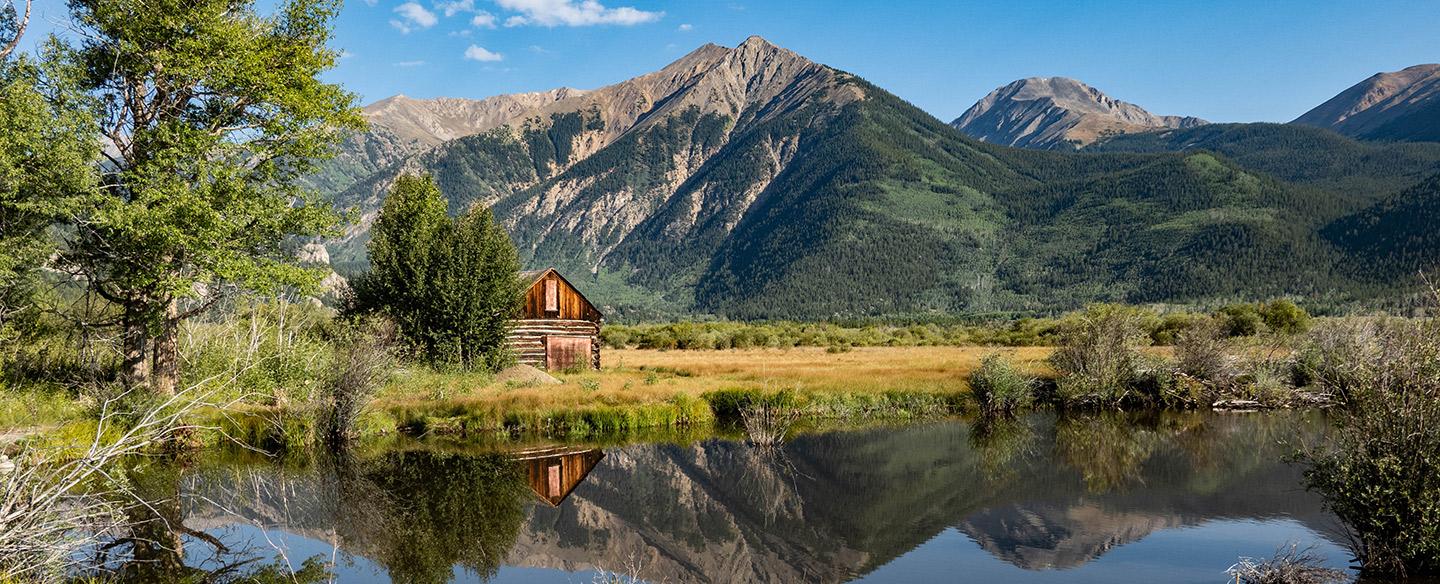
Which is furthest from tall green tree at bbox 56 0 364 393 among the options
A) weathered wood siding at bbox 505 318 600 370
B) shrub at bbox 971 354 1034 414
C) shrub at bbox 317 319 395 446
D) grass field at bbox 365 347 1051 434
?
shrub at bbox 971 354 1034 414

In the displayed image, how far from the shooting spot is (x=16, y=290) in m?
22.4

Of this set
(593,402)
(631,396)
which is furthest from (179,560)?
(631,396)

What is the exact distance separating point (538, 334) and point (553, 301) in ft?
A: 6.13

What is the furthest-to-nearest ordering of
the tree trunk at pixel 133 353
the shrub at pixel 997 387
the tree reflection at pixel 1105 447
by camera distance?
the shrub at pixel 997 387 → the tree trunk at pixel 133 353 → the tree reflection at pixel 1105 447

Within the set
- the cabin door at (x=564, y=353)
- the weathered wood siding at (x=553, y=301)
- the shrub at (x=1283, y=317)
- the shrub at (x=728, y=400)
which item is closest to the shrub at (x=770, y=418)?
the shrub at (x=728, y=400)

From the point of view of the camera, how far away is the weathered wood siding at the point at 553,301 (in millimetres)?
43438

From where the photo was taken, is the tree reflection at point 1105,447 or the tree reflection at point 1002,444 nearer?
the tree reflection at point 1105,447

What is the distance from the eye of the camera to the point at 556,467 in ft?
75.4

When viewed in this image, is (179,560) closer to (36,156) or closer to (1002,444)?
(36,156)

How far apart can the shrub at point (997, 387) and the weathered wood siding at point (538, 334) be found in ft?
68.5

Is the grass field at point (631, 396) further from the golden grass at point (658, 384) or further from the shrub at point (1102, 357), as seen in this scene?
the shrub at point (1102, 357)

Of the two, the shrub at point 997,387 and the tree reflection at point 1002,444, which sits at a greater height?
the shrub at point 997,387

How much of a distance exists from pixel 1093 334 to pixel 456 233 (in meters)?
27.5

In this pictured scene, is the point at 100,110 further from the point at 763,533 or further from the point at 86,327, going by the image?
the point at 763,533
